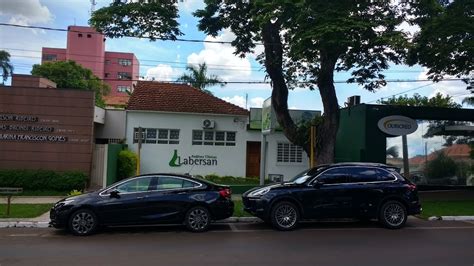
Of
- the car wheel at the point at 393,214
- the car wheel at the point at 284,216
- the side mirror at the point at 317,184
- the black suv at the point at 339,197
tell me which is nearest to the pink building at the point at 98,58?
the black suv at the point at 339,197

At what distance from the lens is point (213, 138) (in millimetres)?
25766

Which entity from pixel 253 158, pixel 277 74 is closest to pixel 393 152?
pixel 277 74

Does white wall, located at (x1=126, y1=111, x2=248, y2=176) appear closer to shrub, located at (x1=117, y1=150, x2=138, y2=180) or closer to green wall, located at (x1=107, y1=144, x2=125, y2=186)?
shrub, located at (x1=117, y1=150, x2=138, y2=180)

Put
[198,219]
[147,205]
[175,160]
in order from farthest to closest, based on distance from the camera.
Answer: [175,160], [198,219], [147,205]

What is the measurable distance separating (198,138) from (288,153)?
5049mm

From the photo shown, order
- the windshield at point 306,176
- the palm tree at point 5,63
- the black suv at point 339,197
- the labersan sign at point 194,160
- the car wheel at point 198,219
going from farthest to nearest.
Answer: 1. the palm tree at point 5,63
2. the labersan sign at point 194,160
3. the windshield at point 306,176
4. the black suv at point 339,197
5. the car wheel at point 198,219

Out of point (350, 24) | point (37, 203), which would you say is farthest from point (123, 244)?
point (350, 24)

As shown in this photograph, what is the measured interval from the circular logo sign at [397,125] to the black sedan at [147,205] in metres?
11.7

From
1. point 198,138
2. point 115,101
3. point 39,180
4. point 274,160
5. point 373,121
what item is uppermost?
point 115,101

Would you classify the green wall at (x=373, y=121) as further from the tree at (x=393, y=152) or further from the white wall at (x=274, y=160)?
the white wall at (x=274, y=160)

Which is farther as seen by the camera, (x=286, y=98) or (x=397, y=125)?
A: (x=397, y=125)

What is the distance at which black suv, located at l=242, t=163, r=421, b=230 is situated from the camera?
12008 millimetres

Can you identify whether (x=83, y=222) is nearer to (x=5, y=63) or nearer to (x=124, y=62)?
(x=5, y=63)

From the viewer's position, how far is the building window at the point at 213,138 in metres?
25.6
